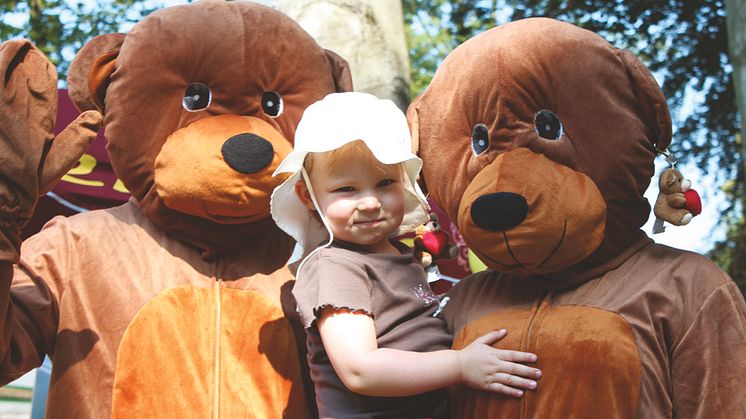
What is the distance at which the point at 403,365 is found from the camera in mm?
2098

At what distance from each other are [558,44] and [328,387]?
3.48 feet

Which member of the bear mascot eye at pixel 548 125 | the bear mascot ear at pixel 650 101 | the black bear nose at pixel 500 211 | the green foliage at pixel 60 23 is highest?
the bear mascot ear at pixel 650 101

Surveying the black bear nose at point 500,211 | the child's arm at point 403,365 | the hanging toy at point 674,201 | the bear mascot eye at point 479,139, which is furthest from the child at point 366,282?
the hanging toy at point 674,201

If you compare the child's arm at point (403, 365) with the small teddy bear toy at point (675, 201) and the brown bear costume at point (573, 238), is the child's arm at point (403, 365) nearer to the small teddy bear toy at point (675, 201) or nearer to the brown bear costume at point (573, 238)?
the brown bear costume at point (573, 238)

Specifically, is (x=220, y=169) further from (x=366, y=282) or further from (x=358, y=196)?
(x=366, y=282)

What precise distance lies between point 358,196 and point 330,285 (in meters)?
0.28

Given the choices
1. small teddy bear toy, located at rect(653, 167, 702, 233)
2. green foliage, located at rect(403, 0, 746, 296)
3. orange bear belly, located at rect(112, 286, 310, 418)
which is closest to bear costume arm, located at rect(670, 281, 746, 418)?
small teddy bear toy, located at rect(653, 167, 702, 233)

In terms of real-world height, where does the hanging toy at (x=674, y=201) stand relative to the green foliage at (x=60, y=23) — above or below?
above

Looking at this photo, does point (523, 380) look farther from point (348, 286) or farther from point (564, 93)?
point (564, 93)

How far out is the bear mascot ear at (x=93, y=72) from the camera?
263cm

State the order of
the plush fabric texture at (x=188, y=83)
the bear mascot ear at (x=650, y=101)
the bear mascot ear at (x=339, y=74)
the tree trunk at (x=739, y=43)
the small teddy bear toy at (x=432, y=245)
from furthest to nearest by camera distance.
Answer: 1. the tree trunk at (x=739, y=43)
2. the bear mascot ear at (x=339, y=74)
3. the small teddy bear toy at (x=432, y=245)
4. the plush fabric texture at (x=188, y=83)
5. the bear mascot ear at (x=650, y=101)

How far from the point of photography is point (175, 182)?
8.05 ft

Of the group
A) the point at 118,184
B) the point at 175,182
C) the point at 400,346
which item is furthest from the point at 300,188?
the point at 118,184

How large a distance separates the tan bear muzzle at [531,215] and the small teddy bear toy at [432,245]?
46 cm
